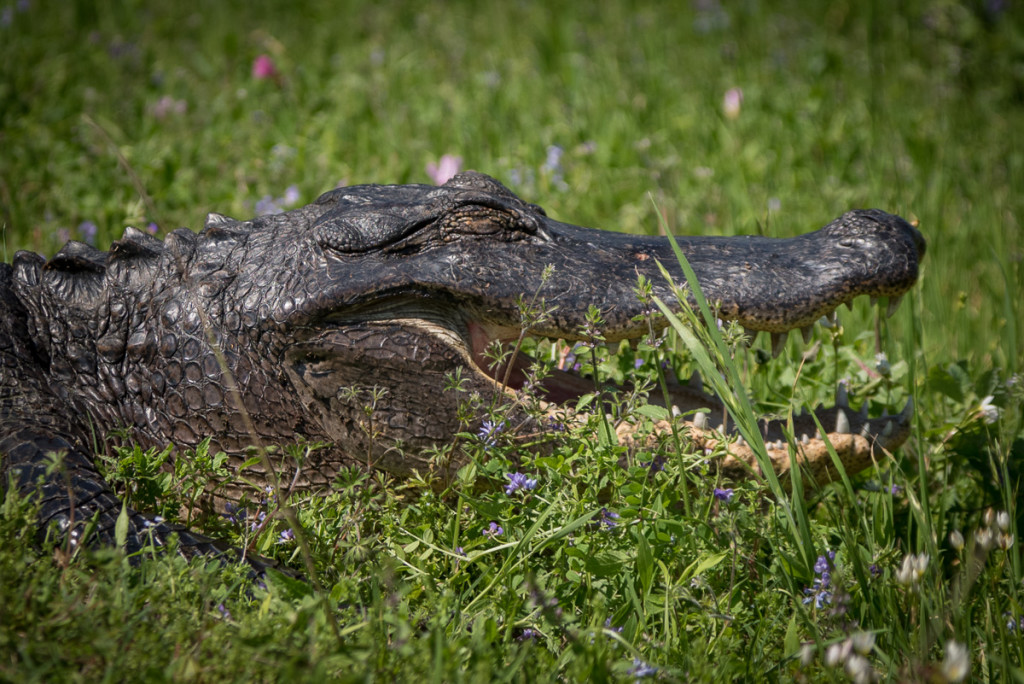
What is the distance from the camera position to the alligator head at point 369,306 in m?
2.57

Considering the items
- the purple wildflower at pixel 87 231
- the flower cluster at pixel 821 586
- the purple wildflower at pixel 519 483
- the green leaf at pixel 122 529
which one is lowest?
the flower cluster at pixel 821 586

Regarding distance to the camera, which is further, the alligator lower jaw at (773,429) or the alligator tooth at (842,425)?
the alligator tooth at (842,425)

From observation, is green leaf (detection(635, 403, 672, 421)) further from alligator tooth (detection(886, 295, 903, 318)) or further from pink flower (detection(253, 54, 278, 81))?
pink flower (detection(253, 54, 278, 81))

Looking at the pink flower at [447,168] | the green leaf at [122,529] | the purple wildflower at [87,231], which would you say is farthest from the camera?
the pink flower at [447,168]

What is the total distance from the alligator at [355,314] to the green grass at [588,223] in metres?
0.22

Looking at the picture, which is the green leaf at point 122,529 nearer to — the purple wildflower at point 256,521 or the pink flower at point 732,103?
the purple wildflower at point 256,521

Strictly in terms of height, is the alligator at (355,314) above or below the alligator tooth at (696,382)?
above

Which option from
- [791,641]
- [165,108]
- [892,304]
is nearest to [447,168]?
[165,108]

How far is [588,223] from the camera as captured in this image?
4.75 meters

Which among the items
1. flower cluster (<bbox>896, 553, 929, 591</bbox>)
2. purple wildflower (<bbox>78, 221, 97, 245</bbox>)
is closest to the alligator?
flower cluster (<bbox>896, 553, 929, 591</bbox>)

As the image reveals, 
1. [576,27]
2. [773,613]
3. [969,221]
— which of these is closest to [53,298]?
[773,613]

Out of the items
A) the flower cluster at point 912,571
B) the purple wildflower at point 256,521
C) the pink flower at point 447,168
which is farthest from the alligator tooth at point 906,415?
the pink flower at point 447,168

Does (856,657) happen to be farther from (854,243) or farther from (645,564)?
(854,243)

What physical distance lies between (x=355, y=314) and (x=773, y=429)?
1.42m
